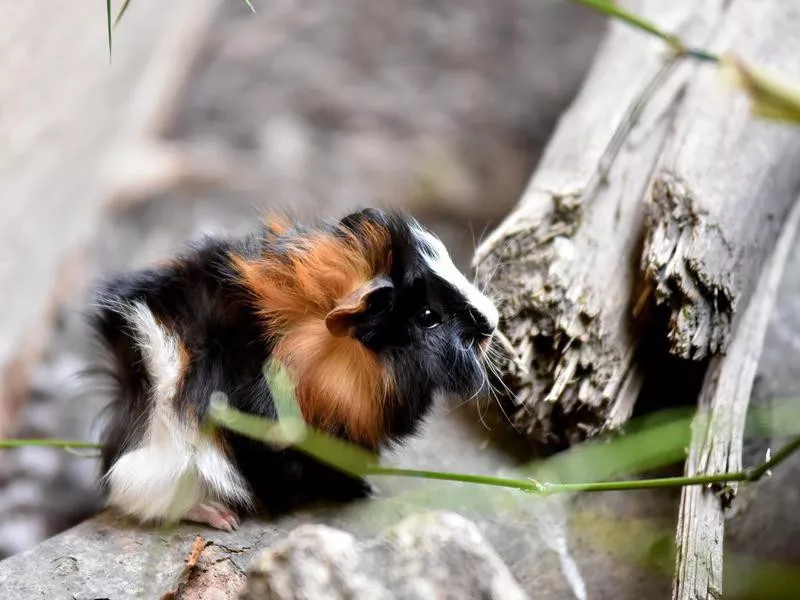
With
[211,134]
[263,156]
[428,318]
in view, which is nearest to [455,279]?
[428,318]

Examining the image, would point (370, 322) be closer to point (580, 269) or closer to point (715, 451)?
point (580, 269)

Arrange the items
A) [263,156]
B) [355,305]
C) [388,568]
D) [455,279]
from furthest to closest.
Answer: [263,156]
[455,279]
[355,305]
[388,568]

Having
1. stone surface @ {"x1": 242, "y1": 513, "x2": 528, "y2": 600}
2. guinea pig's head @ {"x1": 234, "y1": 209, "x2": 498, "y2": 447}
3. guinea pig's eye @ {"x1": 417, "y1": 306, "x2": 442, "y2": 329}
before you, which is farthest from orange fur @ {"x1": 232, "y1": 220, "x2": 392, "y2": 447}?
stone surface @ {"x1": 242, "y1": 513, "x2": 528, "y2": 600}

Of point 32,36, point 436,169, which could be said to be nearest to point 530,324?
point 436,169

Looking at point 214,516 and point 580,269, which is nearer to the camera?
point 214,516

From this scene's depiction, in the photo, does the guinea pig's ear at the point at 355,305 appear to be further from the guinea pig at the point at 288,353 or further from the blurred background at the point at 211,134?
the blurred background at the point at 211,134

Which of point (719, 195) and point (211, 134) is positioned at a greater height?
point (719, 195)

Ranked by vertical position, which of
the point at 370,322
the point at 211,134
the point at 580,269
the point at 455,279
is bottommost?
the point at 211,134
